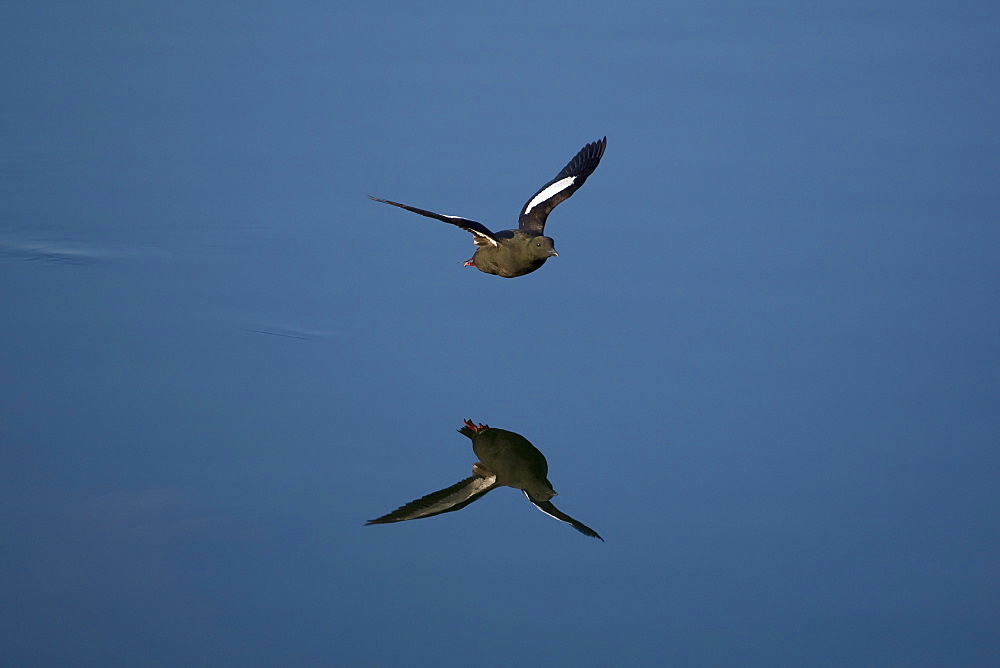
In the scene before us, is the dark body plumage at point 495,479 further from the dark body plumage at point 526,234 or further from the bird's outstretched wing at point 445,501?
the dark body plumage at point 526,234

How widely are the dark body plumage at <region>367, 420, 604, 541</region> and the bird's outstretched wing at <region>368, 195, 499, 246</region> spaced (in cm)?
150

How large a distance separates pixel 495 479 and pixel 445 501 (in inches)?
19.4

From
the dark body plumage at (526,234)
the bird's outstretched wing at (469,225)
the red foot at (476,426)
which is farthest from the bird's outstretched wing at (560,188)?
the red foot at (476,426)

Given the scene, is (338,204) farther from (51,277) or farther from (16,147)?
(16,147)

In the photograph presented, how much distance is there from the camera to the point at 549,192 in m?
12.1

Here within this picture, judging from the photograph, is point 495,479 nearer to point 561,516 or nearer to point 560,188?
point 561,516

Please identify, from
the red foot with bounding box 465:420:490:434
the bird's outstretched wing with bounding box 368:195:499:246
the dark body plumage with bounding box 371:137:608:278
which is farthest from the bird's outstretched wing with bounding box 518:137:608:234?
the red foot with bounding box 465:420:490:434

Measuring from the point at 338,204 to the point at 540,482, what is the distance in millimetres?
5094

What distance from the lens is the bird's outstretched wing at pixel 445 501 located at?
8367 mm

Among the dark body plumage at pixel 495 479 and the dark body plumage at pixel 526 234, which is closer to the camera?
the dark body plumage at pixel 495 479

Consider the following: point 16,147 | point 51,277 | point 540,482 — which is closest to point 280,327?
point 51,277

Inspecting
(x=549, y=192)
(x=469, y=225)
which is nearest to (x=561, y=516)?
(x=469, y=225)

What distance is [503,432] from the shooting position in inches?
365

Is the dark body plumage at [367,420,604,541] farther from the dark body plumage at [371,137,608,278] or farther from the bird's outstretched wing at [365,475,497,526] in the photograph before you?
the dark body plumage at [371,137,608,278]
